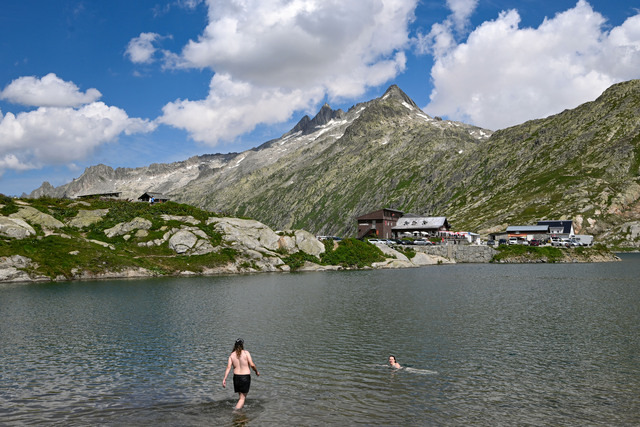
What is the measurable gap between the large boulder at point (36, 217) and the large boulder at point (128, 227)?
11.7 meters

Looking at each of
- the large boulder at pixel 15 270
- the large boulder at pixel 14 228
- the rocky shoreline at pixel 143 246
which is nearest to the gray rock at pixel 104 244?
the rocky shoreline at pixel 143 246

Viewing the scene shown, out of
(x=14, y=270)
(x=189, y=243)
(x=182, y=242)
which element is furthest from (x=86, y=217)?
(x=14, y=270)

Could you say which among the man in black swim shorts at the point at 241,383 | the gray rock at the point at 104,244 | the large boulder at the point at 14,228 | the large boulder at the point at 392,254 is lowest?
the man in black swim shorts at the point at 241,383

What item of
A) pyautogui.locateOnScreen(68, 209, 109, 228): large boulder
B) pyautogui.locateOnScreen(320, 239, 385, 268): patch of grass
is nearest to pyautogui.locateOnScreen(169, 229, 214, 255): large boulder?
pyautogui.locateOnScreen(68, 209, 109, 228): large boulder

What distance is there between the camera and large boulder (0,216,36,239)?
95750mm

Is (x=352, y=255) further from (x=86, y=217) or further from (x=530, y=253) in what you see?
(x=86, y=217)

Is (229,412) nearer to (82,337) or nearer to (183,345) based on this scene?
(183,345)

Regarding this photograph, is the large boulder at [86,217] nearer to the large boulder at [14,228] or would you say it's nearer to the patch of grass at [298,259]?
the large boulder at [14,228]

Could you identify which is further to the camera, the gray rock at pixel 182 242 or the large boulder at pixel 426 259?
the large boulder at pixel 426 259

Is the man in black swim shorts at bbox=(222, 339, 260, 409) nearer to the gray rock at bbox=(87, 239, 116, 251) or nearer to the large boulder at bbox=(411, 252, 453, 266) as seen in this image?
the gray rock at bbox=(87, 239, 116, 251)

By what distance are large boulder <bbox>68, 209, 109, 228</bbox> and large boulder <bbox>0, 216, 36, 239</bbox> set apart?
48.3ft

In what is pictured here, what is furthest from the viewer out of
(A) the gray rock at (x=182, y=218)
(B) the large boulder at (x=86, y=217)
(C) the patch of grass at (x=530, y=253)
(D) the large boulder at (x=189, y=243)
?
(C) the patch of grass at (x=530, y=253)

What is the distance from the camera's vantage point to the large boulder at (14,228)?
314 ft

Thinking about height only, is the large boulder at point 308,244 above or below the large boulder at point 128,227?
below
